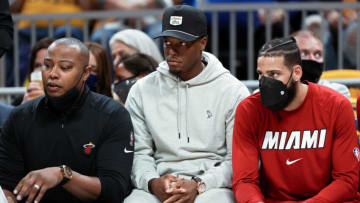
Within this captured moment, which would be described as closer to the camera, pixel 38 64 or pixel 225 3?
pixel 38 64

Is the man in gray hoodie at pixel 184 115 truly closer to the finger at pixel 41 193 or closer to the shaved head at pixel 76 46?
the shaved head at pixel 76 46

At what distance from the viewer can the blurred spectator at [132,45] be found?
21.6 ft

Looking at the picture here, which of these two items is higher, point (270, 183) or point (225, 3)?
point (225, 3)

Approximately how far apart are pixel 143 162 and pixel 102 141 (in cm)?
37

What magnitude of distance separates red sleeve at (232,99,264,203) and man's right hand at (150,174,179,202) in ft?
1.37

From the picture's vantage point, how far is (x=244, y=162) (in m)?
4.47

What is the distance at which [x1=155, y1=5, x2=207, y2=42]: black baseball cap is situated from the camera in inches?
190

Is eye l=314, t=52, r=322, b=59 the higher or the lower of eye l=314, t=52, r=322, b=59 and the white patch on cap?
the lower

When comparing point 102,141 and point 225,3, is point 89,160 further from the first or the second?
point 225,3

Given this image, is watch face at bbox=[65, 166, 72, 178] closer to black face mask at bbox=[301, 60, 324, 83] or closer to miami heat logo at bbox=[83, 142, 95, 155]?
miami heat logo at bbox=[83, 142, 95, 155]

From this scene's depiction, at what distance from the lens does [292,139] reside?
4418mm

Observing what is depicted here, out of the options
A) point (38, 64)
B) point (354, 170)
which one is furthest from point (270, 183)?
point (38, 64)

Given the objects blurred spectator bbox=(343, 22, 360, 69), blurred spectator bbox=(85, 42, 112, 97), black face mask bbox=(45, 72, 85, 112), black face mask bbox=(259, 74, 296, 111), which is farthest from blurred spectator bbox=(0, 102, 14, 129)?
blurred spectator bbox=(343, 22, 360, 69)

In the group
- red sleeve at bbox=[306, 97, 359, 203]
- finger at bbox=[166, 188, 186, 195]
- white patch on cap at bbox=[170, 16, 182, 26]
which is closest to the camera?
red sleeve at bbox=[306, 97, 359, 203]
